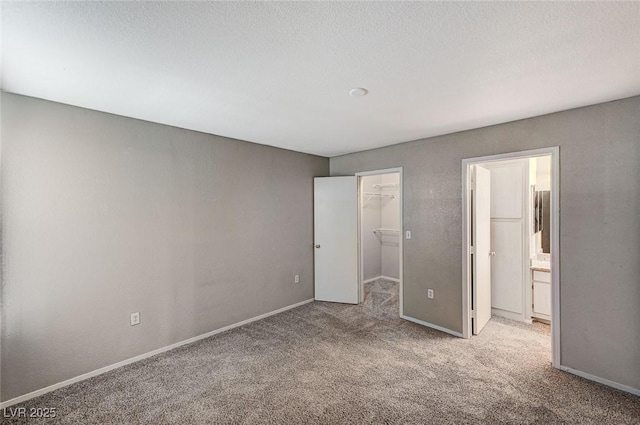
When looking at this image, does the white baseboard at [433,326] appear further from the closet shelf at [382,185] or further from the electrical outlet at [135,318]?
the electrical outlet at [135,318]

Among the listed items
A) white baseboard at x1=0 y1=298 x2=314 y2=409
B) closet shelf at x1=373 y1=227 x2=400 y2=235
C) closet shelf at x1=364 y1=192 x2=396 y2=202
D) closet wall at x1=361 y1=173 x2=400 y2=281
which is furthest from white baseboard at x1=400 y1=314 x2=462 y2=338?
closet shelf at x1=364 y1=192 x2=396 y2=202

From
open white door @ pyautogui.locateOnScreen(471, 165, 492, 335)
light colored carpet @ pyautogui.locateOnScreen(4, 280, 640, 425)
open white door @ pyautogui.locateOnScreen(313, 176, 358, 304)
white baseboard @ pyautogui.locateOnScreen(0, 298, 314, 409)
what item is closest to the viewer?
light colored carpet @ pyautogui.locateOnScreen(4, 280, 640, 425)

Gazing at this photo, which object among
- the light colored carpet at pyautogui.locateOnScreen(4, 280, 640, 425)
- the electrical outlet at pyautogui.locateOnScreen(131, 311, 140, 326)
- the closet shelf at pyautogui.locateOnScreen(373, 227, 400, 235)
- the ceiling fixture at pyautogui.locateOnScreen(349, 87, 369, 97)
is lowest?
the light colored carpet at pyautogui.locateOnScreen(4, 280, 640, 425)

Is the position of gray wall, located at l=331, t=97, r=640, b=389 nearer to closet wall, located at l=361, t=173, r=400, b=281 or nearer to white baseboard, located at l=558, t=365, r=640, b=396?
white baseboard, located at l=558, t=365, r=640, b=396

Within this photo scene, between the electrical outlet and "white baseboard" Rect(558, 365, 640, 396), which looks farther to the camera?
the electrical outlet

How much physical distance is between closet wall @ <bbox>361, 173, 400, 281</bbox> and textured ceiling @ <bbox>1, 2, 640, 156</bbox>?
3199 mm

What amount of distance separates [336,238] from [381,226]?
1.94m

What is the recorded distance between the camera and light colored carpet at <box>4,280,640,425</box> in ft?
6.74

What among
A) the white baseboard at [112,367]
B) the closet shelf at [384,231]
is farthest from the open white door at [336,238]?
the closet shelf at [384,231]

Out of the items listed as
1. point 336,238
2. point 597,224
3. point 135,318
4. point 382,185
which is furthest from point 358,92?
point 382,185

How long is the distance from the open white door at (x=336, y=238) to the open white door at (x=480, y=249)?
1.67 m

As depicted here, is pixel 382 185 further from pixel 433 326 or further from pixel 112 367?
Answer: pixel 112 367

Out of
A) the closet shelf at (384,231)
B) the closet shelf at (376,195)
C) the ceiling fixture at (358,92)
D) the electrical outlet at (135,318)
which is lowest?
the electrical outlet at (135,318)

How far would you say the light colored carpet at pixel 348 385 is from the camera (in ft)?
6.74
